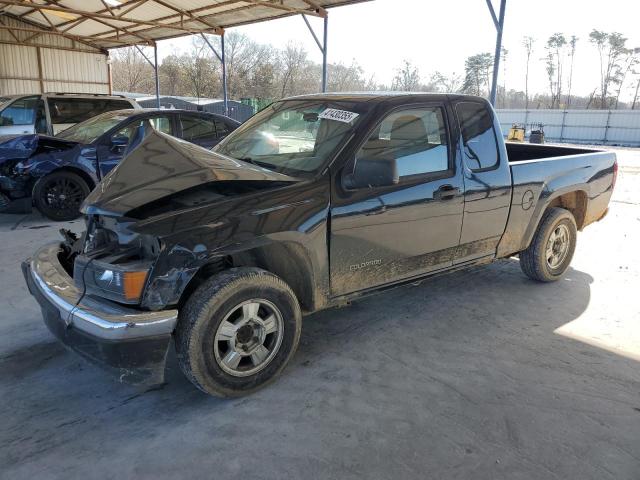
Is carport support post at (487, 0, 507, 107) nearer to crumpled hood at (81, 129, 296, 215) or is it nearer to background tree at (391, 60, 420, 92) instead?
crumpled hood at (81, 129, 296, 215)

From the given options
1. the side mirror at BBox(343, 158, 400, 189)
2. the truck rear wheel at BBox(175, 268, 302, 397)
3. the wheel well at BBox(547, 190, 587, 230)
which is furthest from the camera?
the wheel well at BBox(547, 190, 587, 230)

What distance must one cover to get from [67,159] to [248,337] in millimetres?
5814

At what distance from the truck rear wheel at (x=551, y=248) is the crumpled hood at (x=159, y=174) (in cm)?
295

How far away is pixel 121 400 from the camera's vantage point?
2955 millimetres

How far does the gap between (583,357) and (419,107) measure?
2.21 metres

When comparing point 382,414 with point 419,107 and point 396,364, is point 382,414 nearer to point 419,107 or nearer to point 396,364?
point 396,364

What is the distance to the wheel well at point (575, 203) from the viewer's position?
5.10m

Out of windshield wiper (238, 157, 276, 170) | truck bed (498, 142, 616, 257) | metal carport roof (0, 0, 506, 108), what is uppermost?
Answer: metal carport roof (0, 0, 506, 108)

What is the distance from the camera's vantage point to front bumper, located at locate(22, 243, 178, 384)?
250 centimetres

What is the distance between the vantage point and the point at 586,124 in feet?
112

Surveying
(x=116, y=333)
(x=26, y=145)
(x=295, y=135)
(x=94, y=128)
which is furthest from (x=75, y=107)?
(x=116, y=333)

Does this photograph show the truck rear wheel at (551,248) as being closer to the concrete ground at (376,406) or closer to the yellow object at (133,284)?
the concrete ground at (376,406)

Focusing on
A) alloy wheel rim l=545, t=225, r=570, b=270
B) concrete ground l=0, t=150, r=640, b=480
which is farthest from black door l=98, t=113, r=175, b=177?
alloy wheel rim l=545, t=225, r=570, b=270

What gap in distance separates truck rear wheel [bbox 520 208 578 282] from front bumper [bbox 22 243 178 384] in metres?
3.70
